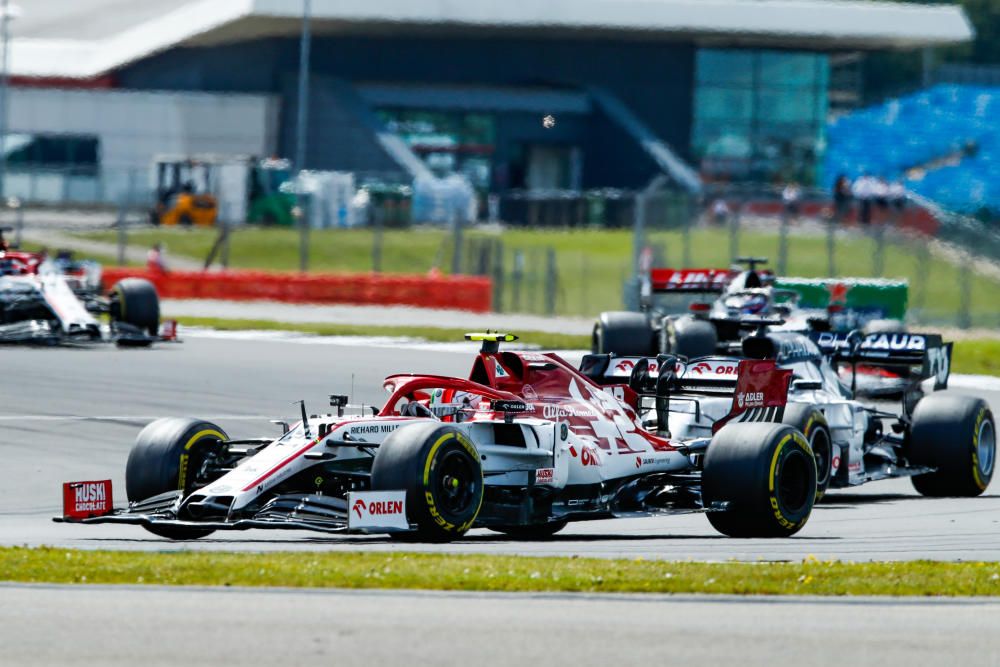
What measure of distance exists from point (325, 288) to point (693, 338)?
15462 mm

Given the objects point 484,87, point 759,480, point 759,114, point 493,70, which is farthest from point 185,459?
point 759,114

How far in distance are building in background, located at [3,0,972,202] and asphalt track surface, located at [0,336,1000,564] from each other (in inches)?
1634

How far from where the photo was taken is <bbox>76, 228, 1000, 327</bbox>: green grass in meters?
40.9

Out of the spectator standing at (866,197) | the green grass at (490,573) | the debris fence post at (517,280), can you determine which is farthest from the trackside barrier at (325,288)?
the green grass at (490,573)

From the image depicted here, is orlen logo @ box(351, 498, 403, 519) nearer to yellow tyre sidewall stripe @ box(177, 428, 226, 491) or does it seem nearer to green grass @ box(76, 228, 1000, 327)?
yellow tyre sidewall stripe @ box(177, 428, 226, 491)

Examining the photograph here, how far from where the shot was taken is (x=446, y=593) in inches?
393

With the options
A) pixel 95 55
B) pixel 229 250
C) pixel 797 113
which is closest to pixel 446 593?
pixel 229 250

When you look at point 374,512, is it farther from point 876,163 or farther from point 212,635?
point 876,163

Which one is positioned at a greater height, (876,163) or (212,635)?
(876,163)

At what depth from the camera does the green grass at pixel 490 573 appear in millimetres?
10242

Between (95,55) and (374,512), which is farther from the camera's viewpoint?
(95,55)

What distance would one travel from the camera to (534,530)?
1388 centimetres

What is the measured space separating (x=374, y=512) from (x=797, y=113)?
2637 inches

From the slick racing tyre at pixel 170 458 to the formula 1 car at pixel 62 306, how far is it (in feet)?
45.5
